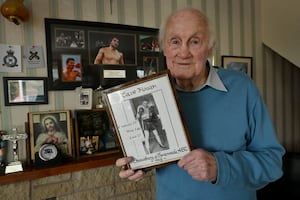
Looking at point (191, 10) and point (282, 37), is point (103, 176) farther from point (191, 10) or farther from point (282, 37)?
point (282, 37)

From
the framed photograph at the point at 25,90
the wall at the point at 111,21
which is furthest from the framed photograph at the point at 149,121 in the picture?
the framed photograph at the point at 25,90

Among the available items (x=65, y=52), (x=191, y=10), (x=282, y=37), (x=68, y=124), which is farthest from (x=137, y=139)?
(x=282, y=37)

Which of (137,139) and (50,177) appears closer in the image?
(137,139)

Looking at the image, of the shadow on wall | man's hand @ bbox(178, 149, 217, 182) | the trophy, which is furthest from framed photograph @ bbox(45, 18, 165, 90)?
the shadow on wall

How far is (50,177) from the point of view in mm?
1771

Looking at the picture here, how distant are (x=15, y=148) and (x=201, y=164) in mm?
1356

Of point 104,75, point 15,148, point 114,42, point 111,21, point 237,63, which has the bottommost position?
point 15,148

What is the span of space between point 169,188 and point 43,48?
4.38 ft

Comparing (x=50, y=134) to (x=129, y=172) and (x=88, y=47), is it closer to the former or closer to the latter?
(x=88, y=47)

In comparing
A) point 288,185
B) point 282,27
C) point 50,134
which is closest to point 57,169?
point 50,134

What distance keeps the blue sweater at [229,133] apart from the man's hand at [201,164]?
12 cm

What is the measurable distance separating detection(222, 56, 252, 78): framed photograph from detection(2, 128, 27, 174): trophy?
1900 mm

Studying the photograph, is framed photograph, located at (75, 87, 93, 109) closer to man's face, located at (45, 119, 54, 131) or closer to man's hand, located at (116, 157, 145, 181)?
man's face, located at (45, 119, 54, 131)

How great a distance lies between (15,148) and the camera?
67.9 inches
